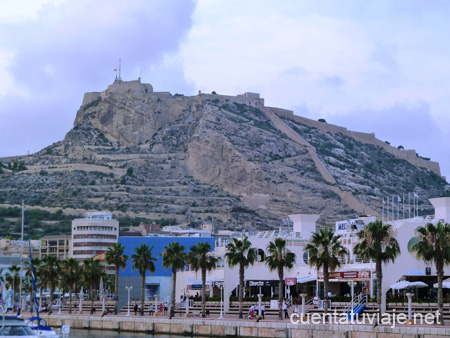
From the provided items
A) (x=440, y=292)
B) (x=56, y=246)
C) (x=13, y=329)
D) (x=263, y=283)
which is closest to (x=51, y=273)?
(x=263, y=283)

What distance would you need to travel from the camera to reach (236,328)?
2650 inches

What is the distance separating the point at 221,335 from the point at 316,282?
14.3m

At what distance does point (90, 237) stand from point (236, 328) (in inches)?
3733

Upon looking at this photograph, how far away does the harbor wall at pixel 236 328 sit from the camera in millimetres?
54125

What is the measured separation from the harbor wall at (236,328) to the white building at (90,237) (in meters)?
65.1

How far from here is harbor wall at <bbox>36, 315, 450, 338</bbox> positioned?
5412 centimetres

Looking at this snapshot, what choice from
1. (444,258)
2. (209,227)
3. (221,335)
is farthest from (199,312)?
(209,227)

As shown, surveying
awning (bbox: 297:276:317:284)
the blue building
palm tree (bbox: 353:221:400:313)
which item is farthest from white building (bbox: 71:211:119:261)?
palm tree (bbox: 353:221:400:313)

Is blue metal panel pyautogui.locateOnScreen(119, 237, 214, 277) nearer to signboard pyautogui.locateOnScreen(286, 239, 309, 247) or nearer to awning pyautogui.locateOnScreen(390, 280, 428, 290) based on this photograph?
signboard pyautogui.locateOnScreen(286, 239, 309, 247)

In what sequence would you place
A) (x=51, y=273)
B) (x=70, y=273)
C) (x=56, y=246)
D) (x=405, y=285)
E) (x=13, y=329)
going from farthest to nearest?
(x=56, y=246)
(x=51, y=273)
(x=70, y=273)
(x=405, y=285)
(x=13, y=329)

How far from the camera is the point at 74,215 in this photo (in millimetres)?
198250

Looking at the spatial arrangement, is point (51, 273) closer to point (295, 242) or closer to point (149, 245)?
point (149, 245)

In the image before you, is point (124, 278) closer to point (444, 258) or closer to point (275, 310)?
point (275, 310)

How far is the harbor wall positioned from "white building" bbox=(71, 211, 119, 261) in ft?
213
